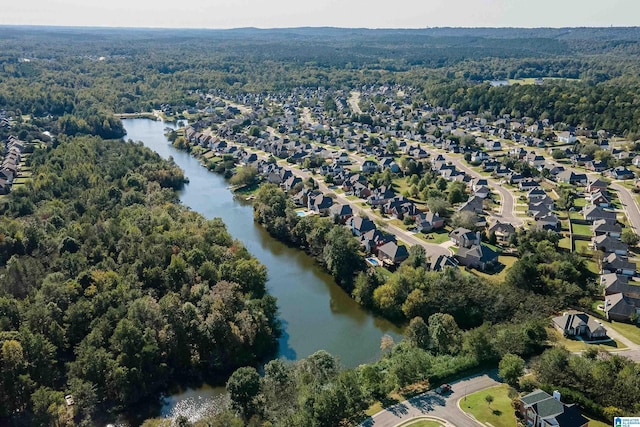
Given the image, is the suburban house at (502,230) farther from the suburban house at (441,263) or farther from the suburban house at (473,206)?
the suburban house at (441,263)

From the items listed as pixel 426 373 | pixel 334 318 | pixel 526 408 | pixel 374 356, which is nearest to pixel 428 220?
pixel 334 318

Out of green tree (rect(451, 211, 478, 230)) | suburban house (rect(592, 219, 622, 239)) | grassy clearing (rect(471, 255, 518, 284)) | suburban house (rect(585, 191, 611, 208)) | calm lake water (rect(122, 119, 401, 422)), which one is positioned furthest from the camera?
suburban house (rect(585, 191, 611, 208))

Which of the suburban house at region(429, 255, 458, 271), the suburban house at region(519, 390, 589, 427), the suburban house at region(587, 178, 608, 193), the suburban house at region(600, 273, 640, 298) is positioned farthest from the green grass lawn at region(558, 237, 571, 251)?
the suburban house at region(519, 390, 589, 427)

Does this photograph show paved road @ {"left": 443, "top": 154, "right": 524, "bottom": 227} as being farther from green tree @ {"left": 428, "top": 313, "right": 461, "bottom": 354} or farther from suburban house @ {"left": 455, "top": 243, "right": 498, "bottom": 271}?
green tree @ {"left": 428, "top": 313, "right": 461, "bottom": 354}

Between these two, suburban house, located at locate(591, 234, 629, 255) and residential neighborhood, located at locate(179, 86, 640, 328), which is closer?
suburban house, located at locate(591, 234, 629, 255)

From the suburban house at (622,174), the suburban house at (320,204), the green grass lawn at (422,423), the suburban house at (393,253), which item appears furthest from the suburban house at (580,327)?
the suburban house at (622,174)

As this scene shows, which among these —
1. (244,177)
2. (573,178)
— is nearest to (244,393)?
(244,177)

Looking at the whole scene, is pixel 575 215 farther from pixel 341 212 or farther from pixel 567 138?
pixel 567 138
